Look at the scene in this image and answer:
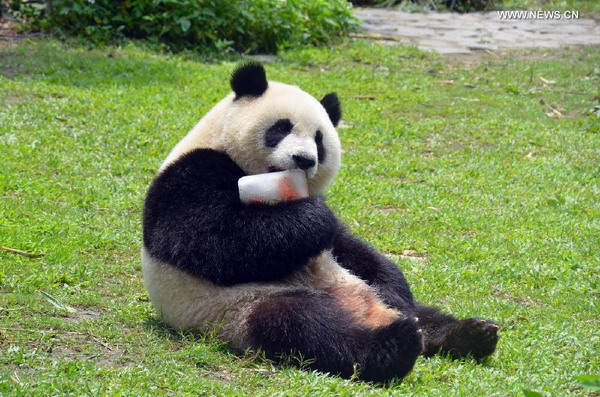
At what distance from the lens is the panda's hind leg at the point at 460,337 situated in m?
4.61

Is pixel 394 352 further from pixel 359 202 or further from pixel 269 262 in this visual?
pixel 359 202

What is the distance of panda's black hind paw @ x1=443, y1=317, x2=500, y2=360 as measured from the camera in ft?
15.1

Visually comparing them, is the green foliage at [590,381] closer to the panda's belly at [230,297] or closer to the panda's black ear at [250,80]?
the panda's belly at [230,297]

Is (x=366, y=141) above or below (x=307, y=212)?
below

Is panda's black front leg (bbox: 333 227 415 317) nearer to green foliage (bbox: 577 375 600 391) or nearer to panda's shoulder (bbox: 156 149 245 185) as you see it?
panda's shoulder (bbox: 156 149 245 185)

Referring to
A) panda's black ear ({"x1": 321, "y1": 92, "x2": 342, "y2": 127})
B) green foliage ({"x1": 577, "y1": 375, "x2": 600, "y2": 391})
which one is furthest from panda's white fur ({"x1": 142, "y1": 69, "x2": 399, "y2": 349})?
green foliage ({"x1": 577, "y1": 375, "x2": 600, "y2": 391})

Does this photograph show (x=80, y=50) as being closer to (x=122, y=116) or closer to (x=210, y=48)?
(x=210, y=48)

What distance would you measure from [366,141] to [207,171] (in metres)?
5.29

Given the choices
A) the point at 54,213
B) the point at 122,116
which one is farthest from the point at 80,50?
the point at 54,213

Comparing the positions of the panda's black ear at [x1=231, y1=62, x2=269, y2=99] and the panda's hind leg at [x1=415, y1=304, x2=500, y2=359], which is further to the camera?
the panda's black ear at [x1=231, y1=62, x2=269, y2=99]

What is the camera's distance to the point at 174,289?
452 centimetres

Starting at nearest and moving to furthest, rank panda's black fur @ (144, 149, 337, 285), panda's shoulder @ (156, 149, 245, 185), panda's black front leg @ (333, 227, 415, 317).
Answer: panda's black fur @ (144, 149, 337, 285) → panda's shoulder @ (156, 149, 245, 185) → panda's black front leg @ (333, 227, 415, 317)

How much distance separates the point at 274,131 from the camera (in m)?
4.66

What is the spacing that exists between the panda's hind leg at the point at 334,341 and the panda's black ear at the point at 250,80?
1.26 meters
